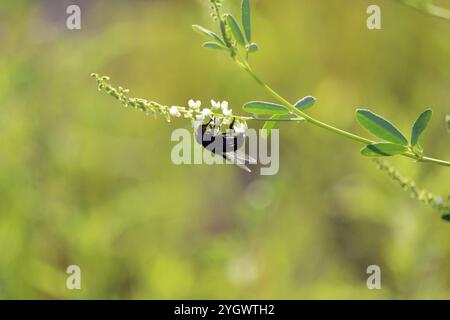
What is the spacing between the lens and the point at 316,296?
189cm

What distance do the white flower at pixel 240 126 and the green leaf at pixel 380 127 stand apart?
0.13 metres

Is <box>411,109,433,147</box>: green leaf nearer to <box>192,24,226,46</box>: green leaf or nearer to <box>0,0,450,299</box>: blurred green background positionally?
<box>192,24,226,46</box>: green leaf

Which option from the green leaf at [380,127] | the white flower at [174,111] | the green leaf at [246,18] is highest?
the green leaf at [246,18]

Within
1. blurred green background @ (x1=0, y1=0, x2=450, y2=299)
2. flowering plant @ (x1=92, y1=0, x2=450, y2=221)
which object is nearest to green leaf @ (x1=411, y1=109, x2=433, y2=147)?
flowering plant @ (x1=92, y1=0, x2=450, y2=221)

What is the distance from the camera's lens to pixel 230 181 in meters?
2.49

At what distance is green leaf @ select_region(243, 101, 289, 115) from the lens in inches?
31.0

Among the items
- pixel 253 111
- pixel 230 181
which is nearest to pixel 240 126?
pixel 253 111

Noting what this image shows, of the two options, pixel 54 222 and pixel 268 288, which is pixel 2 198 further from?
pixel 268 288

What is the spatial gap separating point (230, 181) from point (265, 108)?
5.53ft

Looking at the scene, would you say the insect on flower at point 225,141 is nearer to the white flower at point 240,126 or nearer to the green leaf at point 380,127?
the white flower at point 240,126

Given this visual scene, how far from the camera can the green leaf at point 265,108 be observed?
79 cm

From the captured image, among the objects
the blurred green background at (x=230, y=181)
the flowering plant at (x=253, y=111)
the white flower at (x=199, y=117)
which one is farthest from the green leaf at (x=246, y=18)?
the blurred green background at (x=230, y=181)

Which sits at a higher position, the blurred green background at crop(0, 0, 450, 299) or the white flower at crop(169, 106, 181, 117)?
the blurred green background at crop(0, 0, 450, 299)
